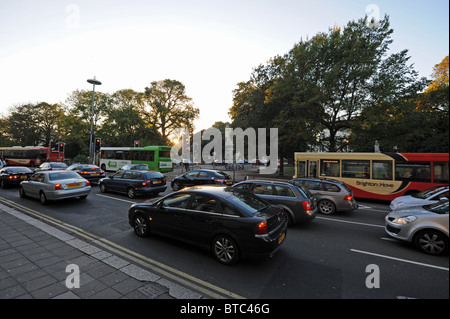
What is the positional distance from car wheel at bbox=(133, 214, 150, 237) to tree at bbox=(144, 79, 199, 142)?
32.9m

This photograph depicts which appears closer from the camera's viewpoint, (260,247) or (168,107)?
(260,247)

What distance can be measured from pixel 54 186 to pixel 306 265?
10060 millimetres

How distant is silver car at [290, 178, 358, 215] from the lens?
8.09m

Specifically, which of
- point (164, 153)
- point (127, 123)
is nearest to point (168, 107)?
point (127, 123)

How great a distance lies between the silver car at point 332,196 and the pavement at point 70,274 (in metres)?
6.80

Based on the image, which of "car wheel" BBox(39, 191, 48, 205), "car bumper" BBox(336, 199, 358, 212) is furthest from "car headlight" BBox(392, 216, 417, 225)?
"car wheel" BBox(39, 191, 48, 205)

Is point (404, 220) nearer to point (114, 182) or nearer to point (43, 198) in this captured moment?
point (114, 182)

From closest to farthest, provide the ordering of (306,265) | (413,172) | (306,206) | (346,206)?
(306,265)
(306,206)
(346,206)
(413,172)

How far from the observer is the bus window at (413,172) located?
9.21 meters

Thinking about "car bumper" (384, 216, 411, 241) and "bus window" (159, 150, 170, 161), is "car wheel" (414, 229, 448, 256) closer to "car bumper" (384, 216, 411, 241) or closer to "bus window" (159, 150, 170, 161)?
"car bumper" (384, 216, 411, 241)

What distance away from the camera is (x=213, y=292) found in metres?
3.46

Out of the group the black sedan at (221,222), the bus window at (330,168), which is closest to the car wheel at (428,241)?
the black sedan at (221,222)

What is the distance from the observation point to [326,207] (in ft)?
27.7
